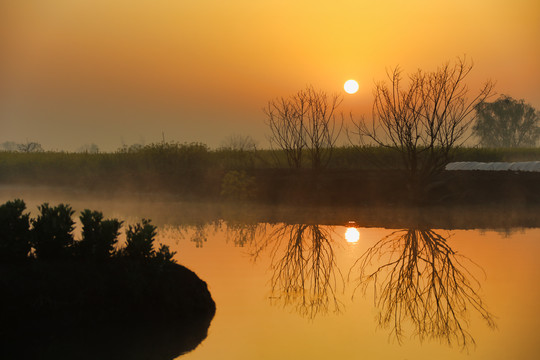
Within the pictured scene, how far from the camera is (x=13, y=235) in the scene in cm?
946

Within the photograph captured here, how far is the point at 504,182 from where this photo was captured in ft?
89.0

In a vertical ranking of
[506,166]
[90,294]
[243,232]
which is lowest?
[90,294]

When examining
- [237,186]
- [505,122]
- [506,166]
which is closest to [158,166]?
[237,186]

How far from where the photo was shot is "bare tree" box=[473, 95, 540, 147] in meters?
87.4

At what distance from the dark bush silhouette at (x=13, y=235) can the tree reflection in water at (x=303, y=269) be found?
12.7 feet

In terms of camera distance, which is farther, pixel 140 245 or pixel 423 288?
pixel 423 288

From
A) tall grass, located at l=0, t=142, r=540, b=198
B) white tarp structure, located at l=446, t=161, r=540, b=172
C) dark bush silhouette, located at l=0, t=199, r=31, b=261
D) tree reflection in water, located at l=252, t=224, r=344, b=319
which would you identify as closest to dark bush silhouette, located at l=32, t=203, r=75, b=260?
dark bush silhouette, located at l=0, t=199, r=31, b=261

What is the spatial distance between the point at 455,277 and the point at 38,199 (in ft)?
77.2

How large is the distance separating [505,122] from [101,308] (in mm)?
86578

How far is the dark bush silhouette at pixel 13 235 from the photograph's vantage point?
30.8ft

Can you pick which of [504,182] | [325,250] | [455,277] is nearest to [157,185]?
[504,182]

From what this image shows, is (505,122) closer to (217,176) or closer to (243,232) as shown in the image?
(217,176)

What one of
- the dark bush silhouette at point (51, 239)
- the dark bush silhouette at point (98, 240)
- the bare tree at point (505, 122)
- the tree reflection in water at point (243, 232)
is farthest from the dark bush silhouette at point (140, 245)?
the bare tree at point (505, 122)

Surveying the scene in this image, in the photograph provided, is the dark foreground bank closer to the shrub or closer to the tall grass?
the shrub
